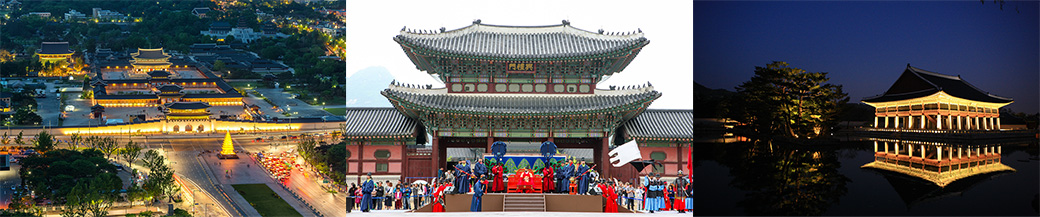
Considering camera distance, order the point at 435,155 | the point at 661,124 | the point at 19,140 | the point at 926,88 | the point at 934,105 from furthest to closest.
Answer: the point at 661,124 < the point at 435,155 < the point at 19,140 < the point at 926,88 < the point at 934,105

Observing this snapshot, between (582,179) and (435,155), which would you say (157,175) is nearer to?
(435,155)

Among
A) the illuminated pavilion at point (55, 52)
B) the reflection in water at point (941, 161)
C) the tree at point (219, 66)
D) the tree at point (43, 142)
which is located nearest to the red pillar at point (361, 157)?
the tree at point (219, 66)

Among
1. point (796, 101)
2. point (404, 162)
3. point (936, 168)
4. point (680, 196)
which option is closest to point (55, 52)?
point (404, 162)

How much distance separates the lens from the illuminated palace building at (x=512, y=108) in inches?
547

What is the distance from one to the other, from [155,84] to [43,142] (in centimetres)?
258

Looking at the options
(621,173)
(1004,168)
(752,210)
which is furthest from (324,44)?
(1004,168)

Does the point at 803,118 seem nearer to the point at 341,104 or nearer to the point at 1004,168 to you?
the point at 1004,168

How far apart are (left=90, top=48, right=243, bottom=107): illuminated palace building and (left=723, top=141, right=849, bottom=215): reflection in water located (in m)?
10.1

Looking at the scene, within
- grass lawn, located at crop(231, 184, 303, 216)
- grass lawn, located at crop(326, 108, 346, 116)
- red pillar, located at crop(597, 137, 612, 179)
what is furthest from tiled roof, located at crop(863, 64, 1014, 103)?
grass lawn, located at crop(231, 184, 303, 216)

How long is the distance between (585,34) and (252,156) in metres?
7.21

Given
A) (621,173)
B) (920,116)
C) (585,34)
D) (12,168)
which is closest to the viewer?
(920,116)

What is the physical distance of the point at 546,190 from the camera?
12.1 meters

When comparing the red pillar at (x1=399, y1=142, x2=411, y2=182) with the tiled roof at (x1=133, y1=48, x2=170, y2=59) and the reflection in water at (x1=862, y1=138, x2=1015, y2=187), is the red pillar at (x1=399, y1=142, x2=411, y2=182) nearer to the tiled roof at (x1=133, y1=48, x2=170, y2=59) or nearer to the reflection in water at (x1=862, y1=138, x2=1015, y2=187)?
the tiled roof at (x1=133, y1=48, x2=170, y2=59)

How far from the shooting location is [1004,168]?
931 centimetres
